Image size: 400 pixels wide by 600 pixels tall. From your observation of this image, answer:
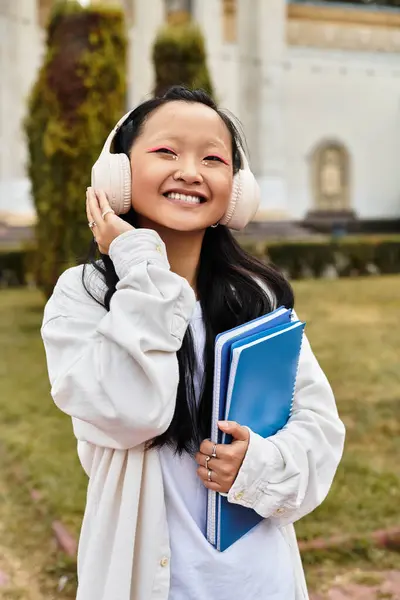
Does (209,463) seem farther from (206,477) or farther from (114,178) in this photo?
(114,178)

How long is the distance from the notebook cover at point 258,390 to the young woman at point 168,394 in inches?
1.1

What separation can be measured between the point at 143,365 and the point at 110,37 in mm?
7444

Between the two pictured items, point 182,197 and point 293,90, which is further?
point 293,90

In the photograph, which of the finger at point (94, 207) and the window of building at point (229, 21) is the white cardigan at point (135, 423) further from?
the window of building at point (229, 21)

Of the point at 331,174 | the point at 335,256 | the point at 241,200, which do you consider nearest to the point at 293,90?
the point at 331,174

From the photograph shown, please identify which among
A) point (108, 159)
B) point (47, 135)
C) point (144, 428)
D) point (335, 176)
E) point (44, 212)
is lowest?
point (335, 176)

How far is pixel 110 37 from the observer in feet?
25.7

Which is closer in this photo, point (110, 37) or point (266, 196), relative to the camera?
point (110, 37)

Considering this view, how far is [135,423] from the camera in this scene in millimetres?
1125

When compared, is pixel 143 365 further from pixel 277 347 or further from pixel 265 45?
pixel 265 45

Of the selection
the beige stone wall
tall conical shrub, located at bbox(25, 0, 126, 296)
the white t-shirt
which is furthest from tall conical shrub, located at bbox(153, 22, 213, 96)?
the beige stone wall

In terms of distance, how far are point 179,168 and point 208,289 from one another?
0.25 m

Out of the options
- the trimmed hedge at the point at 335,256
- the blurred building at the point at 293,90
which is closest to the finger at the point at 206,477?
the trimmed hedge at the point at 335,256

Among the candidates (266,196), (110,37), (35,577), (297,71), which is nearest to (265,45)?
(297,71)
